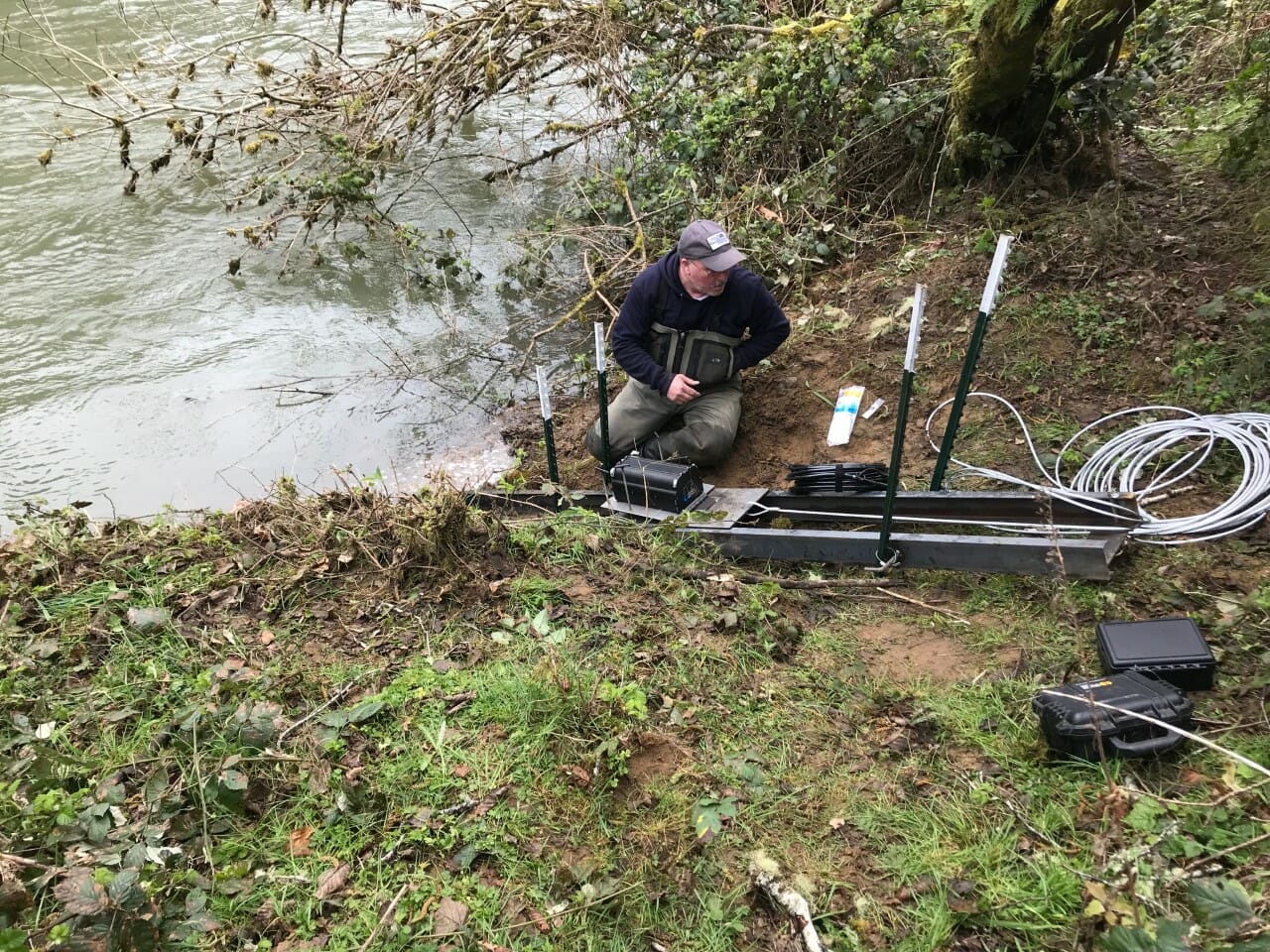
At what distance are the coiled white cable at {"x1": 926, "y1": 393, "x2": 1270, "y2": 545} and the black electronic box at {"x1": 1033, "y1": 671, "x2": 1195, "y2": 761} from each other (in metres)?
1.02

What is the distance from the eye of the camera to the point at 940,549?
3494 millimetres

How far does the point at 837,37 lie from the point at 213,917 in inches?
275

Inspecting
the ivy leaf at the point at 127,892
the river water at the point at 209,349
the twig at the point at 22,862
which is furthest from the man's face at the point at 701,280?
the twig at the point at 22,862

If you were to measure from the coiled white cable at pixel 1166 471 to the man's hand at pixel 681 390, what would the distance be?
5.45 feet

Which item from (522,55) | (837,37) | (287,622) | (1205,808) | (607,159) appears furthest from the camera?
(607,159)

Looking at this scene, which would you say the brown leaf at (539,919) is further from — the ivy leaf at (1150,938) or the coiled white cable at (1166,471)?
the coiled white cable at (1166,471)

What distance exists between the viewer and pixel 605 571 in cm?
381

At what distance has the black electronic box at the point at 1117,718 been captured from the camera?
2408mm

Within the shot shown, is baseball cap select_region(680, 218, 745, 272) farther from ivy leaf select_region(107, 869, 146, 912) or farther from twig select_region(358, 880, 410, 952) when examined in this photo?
ivy leaf select_region(107, 869, 146, 912)

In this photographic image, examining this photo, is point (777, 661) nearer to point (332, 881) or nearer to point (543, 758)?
point (543, 758)

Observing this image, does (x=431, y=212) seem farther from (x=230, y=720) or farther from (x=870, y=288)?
(x=230, y=720)

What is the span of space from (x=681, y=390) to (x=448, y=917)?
3.25 m

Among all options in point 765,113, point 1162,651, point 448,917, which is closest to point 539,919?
point 448,917

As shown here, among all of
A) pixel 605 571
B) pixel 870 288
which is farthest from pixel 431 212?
pixel 605 571
